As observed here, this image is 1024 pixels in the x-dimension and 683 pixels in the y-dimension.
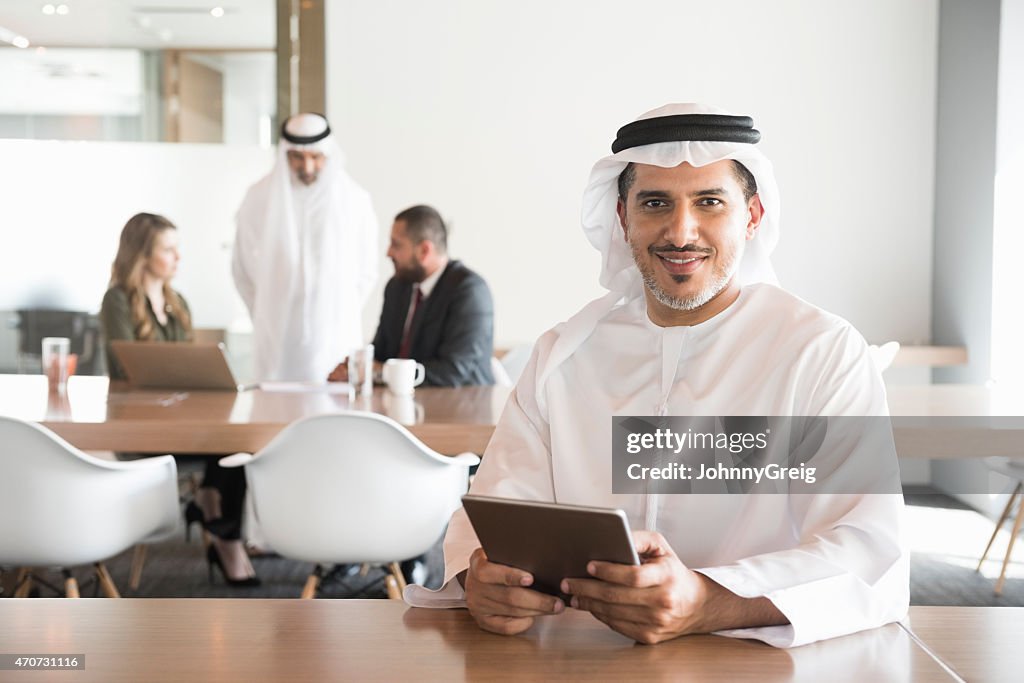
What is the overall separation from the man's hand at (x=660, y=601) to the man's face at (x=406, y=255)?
113 inches

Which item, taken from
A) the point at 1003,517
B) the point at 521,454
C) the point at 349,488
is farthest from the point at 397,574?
the point at 1003,517

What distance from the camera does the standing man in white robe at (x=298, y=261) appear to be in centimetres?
499

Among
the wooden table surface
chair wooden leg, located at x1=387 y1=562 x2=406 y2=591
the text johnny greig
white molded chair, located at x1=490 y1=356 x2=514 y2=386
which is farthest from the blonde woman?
the wooden table surface

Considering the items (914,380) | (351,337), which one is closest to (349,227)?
(351,337)

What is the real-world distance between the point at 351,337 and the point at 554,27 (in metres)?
2.23

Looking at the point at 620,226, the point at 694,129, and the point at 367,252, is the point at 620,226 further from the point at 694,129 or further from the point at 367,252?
the point at 367,252

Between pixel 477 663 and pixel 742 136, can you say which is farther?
pixel 742 136

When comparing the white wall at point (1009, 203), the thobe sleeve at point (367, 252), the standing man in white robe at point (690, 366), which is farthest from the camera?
the thobe sleeve at point (367, 252)

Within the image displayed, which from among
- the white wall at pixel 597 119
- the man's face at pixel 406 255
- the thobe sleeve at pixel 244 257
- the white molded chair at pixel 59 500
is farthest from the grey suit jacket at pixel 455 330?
the white wall at pixel 597 119

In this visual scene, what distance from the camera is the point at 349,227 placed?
16.9 feet

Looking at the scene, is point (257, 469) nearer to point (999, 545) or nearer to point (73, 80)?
point (999, 545)

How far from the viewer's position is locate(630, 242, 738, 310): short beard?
1.78 m

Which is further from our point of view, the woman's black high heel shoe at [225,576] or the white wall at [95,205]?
the white wall at [95,205]

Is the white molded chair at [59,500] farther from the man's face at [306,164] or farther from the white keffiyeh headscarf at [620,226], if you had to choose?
the man's face at [306,164]
